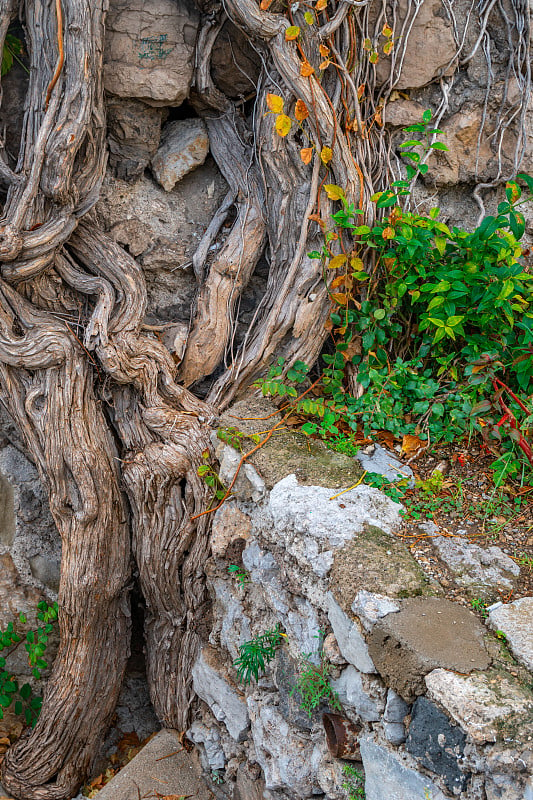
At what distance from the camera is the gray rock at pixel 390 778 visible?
60.1 inches

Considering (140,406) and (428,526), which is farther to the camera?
(140,406)

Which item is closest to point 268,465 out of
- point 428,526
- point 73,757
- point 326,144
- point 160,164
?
point 428,526

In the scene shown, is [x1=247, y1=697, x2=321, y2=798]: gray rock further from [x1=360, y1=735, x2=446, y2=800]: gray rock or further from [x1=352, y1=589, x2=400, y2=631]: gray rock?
[x1=352, y1=589, x2=400, y2=631]: gray rock

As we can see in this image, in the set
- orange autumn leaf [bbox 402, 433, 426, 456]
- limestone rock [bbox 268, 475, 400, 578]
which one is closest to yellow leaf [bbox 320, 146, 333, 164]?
orange autumn leaf [bbox 402, 433, 426, 456]

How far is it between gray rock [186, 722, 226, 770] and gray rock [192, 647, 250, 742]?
0.47 ft

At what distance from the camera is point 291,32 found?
7.73 ft

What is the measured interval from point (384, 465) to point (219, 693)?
128cm

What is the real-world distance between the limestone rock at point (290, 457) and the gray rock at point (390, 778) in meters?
0.88

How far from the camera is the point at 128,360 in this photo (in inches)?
102

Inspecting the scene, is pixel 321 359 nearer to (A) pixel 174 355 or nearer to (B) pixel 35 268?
(A) pixel 174 355

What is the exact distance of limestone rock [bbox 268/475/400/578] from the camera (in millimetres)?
1972

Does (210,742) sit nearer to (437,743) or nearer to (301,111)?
(437,743)

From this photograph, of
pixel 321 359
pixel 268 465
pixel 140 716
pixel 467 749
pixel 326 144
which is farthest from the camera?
pixel 140 716

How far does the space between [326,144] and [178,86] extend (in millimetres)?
767
